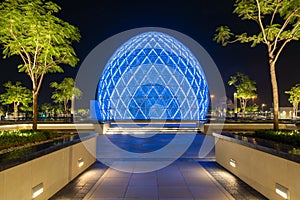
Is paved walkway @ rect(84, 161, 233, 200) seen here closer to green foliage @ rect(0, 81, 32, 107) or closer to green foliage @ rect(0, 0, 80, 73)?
green foliage @ rect(0, 0, 80, 73)

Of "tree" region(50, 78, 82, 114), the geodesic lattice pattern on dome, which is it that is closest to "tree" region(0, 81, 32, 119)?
"tree" region(50, 78, 82, 114)

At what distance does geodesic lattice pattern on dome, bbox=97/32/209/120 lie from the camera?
34969 millimetres

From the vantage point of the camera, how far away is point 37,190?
18.5 ft

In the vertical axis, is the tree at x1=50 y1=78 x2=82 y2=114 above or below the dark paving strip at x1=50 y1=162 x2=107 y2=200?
above

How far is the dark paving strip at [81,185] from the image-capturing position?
21.3 ft

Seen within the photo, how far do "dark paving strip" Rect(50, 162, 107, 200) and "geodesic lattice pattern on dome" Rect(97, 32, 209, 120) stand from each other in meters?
25.3

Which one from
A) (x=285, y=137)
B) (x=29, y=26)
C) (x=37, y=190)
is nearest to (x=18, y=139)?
(x=37, y=190)

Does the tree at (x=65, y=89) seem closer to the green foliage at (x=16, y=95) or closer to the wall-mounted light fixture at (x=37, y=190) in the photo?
the green foliage at (x=16, y=95)

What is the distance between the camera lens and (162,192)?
6824 mm

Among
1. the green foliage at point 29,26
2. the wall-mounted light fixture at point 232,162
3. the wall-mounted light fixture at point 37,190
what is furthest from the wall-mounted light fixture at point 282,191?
the green foliage at point 29,26

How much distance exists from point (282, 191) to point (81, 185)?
5057mm

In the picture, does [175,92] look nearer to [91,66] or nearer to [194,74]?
[194,74]

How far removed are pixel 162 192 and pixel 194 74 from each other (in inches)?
1228

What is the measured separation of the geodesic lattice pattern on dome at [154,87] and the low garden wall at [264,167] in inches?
998
